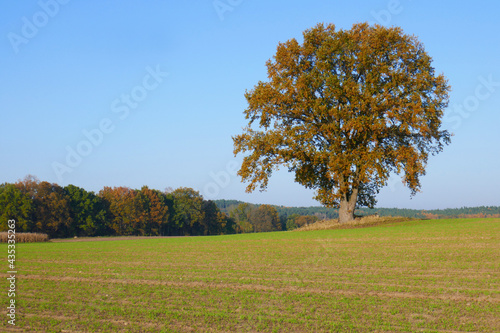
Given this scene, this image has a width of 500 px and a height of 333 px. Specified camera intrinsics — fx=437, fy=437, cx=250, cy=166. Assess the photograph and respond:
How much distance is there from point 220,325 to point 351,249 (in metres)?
12.4

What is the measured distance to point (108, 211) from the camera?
285 feet

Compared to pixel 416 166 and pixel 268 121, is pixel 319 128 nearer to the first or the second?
pixel 268 121

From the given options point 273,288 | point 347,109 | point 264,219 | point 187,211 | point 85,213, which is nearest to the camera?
point 273,288

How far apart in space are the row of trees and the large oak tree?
168 ft

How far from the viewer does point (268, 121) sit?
3384 cm

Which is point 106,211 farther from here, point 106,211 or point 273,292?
point 273,292

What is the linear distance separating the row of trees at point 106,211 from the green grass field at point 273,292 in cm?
5858

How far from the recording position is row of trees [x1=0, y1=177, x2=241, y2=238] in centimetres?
6975

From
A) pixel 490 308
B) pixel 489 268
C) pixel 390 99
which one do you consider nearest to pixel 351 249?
pixel 489 268

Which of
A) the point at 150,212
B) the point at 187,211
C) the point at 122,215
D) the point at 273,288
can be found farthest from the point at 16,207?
the point at 273,288

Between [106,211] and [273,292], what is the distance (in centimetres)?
8096

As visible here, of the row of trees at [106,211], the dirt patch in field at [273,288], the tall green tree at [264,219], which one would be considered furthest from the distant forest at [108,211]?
the dirt patch in field at [273,288]

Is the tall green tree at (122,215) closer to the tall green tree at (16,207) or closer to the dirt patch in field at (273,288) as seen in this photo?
the tall green tree at (16,207)

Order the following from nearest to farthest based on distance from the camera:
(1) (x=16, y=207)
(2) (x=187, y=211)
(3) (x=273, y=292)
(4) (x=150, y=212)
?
(3) (x=273, y=292) → (1) (x=16, y=207) → (4) (x=150, y=212) → (2) (x=187, y=211)
